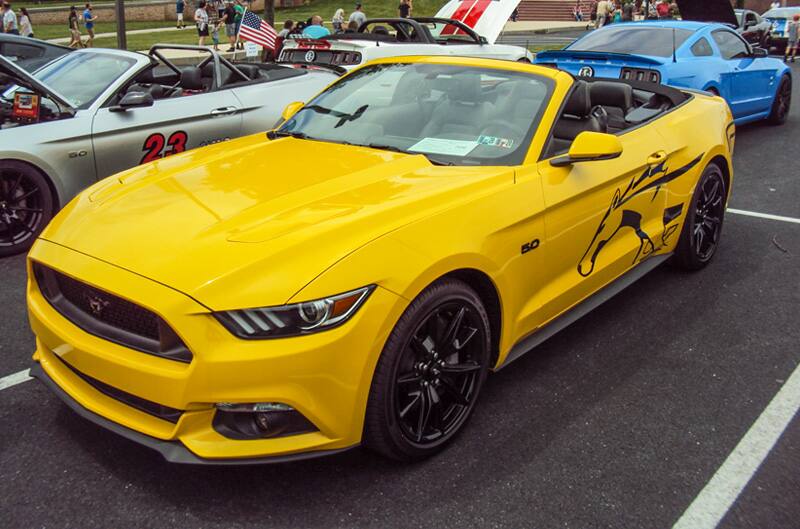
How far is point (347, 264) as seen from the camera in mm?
2562

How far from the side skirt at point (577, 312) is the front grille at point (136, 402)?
1478 millimetres

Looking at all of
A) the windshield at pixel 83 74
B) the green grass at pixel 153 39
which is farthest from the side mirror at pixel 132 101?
the green grass at pixel 153 39

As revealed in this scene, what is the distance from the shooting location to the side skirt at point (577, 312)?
344cm

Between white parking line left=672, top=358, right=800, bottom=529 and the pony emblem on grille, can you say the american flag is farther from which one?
white parking line left=672, top=358, right=800, bottom=529

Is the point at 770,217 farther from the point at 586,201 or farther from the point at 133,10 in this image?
the point at 133,10

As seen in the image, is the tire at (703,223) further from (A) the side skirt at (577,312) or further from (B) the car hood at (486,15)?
(B) the car hood at (486,15)

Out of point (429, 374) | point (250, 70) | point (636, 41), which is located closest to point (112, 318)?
point (429, 374)

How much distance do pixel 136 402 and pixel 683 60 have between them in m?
8.04

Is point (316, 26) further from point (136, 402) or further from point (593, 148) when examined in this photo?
point (136, 402)

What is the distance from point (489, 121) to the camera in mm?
3719

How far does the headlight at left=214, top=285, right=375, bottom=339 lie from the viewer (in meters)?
2.43

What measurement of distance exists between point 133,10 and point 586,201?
41747 mm

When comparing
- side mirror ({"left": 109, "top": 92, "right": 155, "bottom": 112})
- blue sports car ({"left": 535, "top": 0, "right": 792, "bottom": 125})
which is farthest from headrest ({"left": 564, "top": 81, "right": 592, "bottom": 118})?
blue sports car ({"left": 535, "top": 0, "right": 792, "bottom": 125})

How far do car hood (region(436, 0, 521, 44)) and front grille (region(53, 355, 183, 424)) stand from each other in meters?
10.8
